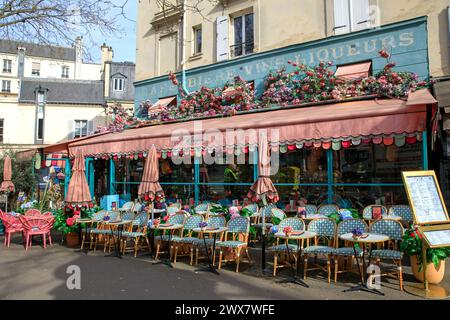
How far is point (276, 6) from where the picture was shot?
39.5ft

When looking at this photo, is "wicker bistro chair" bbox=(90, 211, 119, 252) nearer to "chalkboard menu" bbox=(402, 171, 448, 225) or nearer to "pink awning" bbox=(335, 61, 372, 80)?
"chalkboard menu" bbox=(402, 171, 448, 225)

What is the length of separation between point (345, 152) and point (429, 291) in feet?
18.7

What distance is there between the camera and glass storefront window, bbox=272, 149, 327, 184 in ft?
34.5

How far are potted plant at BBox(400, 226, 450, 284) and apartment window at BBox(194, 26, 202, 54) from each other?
11.0m

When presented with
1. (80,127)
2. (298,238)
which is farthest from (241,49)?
(80,127)

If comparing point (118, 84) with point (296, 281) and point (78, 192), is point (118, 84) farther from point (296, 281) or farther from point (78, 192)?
point (296, 281)

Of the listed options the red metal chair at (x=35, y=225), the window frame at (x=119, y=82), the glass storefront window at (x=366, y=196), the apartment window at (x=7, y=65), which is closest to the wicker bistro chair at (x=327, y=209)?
the glass storefront window at (x=366, y=196)

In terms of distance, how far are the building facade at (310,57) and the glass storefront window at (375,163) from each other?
1.0 inches

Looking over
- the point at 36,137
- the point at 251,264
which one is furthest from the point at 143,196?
the point at 36,137

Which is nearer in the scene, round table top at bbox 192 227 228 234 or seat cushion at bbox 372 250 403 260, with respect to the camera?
seat cushion at bbox 372 250 403 260

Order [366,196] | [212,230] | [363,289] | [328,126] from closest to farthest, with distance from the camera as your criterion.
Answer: [363,289] < [212,230] < [328,126] < [366,196]

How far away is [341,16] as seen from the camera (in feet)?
34.7

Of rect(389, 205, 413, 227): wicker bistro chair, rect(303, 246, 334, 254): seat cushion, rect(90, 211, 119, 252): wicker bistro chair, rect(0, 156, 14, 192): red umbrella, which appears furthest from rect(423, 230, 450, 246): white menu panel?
rect(0, 156, 14, 192): red umbrella

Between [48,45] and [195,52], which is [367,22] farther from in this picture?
[48,45]
